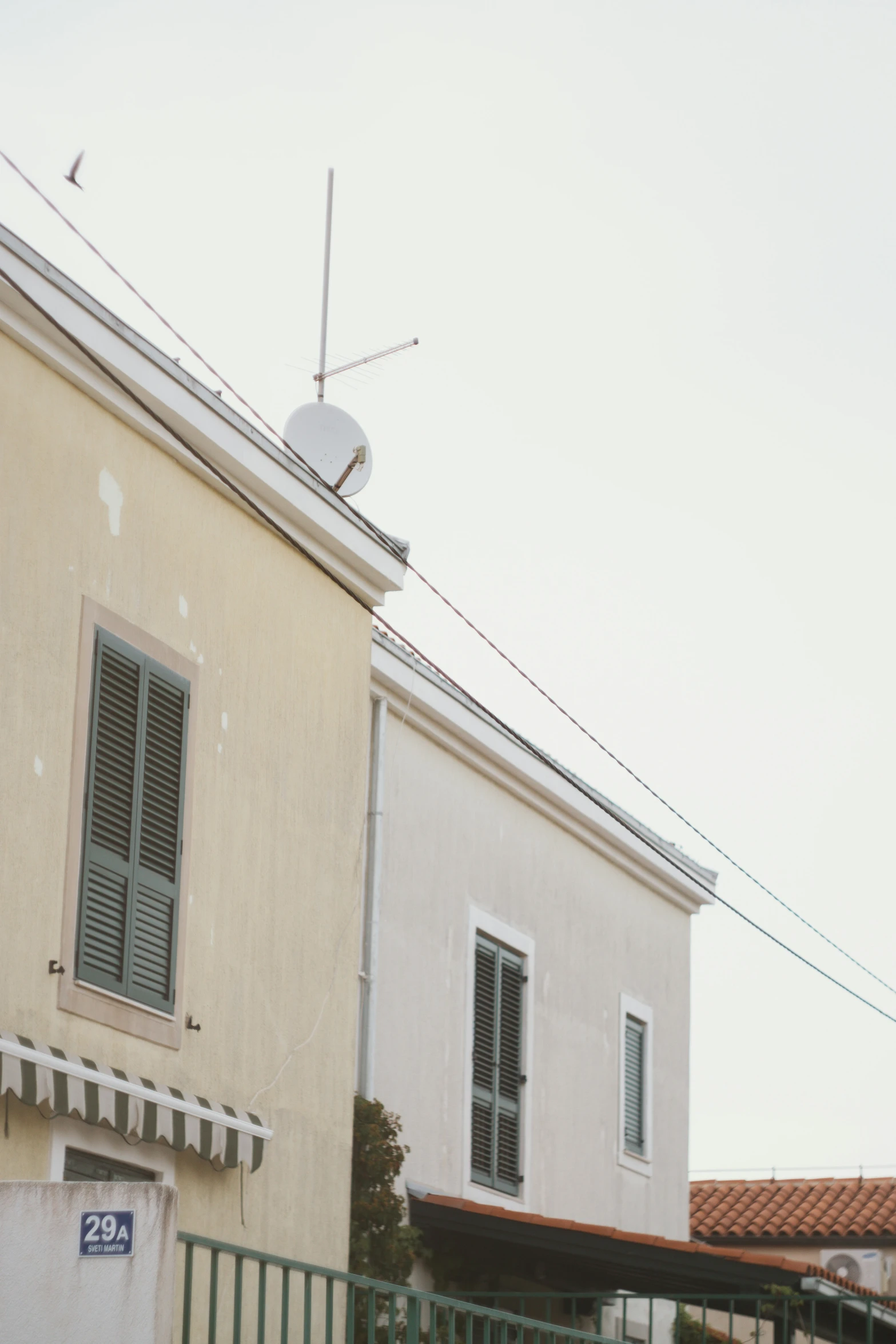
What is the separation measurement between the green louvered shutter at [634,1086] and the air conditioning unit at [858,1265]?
8533 millimetres

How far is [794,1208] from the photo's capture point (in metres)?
26.2

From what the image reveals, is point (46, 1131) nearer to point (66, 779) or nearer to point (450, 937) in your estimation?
point (66, 779)

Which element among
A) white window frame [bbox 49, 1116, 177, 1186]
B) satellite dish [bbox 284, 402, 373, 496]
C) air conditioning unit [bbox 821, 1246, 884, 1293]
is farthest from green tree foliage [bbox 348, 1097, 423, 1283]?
air conditioning unit [bbox 821, 1246, 884, 1293]

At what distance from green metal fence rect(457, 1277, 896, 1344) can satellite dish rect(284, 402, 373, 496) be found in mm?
5594

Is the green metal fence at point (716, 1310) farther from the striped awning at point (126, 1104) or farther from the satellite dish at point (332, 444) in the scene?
the satellite dish at point (332, 444)

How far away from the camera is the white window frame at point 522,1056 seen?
14.0 metres

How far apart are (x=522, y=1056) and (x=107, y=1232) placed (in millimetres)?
A: 8378

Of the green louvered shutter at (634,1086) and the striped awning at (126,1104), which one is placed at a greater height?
the green louvered shutter at (634,1086)

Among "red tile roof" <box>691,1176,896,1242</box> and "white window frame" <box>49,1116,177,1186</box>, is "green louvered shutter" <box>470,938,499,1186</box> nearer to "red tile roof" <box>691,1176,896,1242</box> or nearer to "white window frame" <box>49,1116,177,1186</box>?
"white window frame" <box>49,1116,177,1186</box>

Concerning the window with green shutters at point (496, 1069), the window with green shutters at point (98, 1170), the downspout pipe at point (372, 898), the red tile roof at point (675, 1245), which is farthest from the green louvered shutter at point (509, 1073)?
the window with green shutters at point (98, 1170)

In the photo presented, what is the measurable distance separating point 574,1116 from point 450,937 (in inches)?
97.0

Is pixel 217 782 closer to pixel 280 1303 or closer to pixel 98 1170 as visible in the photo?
pixel 98 1170

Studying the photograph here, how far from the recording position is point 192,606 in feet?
32.2

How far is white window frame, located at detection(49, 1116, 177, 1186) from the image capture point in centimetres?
829
